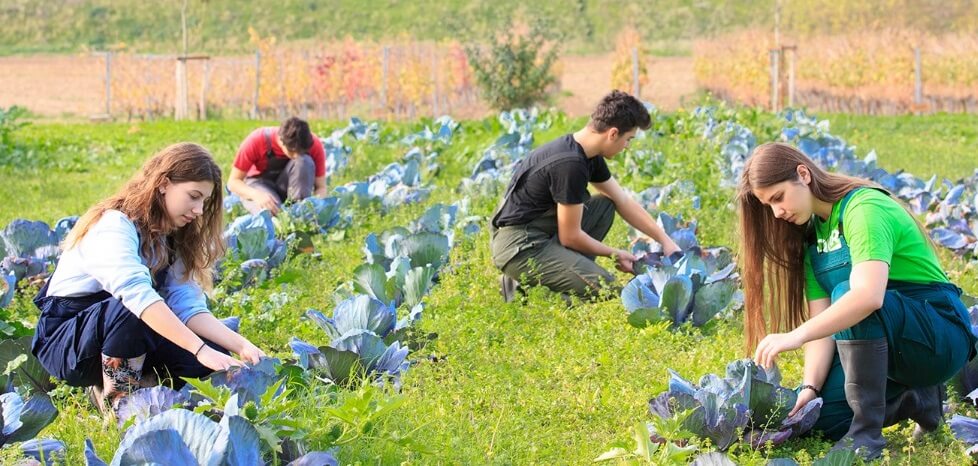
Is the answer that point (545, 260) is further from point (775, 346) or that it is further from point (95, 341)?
point (95, 341)

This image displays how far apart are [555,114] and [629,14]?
105 feet

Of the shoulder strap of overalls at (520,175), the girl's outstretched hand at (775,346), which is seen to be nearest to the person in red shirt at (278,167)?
the shoulder strap of overalls at (520,175)

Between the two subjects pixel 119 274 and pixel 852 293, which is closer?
pixel 852 293

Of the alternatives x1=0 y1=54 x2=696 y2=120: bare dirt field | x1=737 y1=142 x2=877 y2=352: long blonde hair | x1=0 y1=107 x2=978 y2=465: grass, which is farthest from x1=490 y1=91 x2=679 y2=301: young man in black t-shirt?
x1=0 y1=54 x2=696 y2=120: bare dirt field

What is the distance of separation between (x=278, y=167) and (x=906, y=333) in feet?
16.7

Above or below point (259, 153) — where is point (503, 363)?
below

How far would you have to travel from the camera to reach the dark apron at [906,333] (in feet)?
11.3

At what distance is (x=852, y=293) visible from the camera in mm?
3301

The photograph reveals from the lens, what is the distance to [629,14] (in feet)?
146

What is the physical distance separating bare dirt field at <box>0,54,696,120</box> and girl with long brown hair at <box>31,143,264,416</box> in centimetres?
1877

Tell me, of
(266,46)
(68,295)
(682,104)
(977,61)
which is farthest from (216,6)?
(68,295)

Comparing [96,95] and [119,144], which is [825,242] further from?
[96,95]

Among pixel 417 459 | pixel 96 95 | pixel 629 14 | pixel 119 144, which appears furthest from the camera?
pixel 629 14

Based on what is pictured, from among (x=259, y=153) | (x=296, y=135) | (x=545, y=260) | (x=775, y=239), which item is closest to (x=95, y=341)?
(x=775, y=239)
